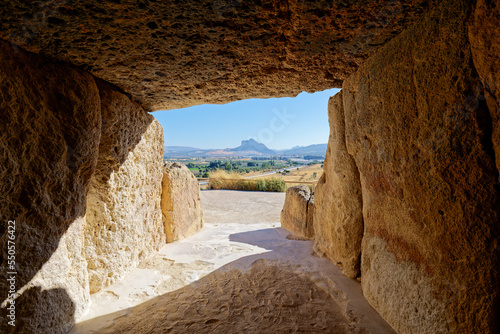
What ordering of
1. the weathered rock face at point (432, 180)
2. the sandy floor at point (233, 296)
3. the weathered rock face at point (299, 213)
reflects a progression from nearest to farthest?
the weathered rock face at point (432, 180) → the sandy floor at point (233, 296) → the weathered rock face at point (299, 213)

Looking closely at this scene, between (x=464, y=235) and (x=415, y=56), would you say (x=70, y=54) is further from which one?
(x=464, y=235)

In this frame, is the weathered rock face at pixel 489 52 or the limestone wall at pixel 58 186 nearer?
the weathered rock face at pixel 489 52

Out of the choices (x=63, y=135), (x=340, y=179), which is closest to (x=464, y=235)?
(x=340, y=179)

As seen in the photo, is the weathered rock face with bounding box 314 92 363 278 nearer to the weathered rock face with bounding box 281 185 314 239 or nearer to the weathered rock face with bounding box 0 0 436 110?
the weathered rock face with bounding box 0 0 436 110

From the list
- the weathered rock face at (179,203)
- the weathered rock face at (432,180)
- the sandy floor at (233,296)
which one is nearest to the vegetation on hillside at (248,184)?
the weathered rock face at (179,203)

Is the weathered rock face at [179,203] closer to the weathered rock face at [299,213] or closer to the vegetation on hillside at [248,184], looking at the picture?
the weathered rock face at [299,213]

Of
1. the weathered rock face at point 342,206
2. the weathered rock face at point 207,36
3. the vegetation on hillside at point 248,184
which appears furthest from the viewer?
the vegetation on hillside at point 248,184

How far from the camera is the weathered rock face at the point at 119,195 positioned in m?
2.51

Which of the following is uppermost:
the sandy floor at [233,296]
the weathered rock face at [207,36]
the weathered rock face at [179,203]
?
the weathered rock face at [207,36]

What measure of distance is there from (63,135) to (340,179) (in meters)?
2.63

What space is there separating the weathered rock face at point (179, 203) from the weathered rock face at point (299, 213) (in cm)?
180

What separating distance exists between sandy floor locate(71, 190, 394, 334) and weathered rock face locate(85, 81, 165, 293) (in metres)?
0.21

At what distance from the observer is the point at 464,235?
4.47 feet

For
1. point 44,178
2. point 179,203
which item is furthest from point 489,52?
point 179,203
